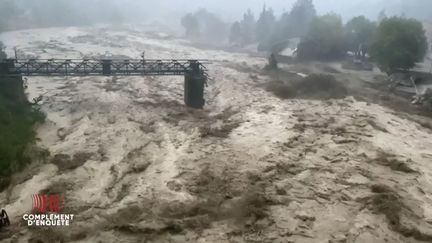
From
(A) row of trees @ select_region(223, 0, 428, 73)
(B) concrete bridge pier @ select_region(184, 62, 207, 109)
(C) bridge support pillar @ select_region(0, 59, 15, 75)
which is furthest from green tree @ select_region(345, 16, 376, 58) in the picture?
(C) bridge support pillar @ select_region(0, 59, 15, 75)

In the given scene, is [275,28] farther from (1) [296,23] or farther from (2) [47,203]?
(2) [47,203]

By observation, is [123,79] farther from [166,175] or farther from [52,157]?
[166,175]

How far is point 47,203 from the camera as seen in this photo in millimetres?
24047

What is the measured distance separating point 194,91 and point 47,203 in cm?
2139

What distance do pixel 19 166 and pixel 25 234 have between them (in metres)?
7.69

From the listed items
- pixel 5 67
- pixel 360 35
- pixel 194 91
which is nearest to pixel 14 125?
pixel 5 67

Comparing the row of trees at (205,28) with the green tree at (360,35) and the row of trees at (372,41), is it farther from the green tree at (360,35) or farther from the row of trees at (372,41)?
the green tree at (360,35)

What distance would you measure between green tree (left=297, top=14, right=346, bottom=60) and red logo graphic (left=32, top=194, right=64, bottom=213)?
57.4 m

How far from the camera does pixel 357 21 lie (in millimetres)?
75375

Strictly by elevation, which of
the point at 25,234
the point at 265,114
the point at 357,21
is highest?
the point at 357,21

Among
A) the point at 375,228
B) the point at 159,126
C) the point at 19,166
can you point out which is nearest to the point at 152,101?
the point at 159,126

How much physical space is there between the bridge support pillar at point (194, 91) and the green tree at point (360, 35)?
38345 mm

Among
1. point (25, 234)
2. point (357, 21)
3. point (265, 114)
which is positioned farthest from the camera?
point (357, 21)

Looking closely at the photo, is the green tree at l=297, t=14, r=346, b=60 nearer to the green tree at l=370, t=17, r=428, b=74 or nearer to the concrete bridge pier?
the green tree at l=370, t=17, r=428, b=74
